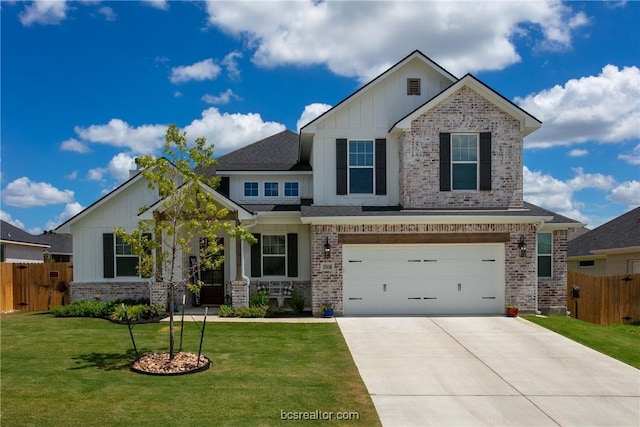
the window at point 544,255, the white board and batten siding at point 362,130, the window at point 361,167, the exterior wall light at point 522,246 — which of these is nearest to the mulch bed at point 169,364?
the white board and batten siding at point 362,130

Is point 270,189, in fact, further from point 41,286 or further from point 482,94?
point 41,286

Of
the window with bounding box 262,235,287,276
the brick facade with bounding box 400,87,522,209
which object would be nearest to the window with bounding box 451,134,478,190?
the brick facade with bounding box 400,87,522,209

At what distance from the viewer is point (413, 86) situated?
16922 millimetres

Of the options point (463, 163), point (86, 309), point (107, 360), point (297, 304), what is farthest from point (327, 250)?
point (86, 309)

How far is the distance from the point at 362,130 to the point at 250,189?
197 inches

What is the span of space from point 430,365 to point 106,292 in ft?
40.2

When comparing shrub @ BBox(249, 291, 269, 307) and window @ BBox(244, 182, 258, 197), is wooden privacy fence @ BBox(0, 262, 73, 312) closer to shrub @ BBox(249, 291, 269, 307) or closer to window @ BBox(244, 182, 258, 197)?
window @ BBox(244, 182, 258, 197)

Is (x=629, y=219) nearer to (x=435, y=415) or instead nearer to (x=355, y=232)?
(x=355, y=232)

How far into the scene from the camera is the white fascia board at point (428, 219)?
15.1 m

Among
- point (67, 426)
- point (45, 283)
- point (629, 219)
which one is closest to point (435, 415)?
point (67, 426)

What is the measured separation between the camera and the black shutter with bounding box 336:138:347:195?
16.5 meters

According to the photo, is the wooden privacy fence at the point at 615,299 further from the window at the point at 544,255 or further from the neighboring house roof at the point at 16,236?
the neighboring house roof at the point at 16,236

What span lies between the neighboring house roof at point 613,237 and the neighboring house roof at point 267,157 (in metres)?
13.9

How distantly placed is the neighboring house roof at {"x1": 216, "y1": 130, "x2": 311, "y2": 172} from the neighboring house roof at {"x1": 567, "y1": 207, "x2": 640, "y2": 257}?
13.9 meters
